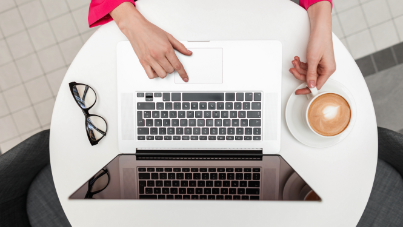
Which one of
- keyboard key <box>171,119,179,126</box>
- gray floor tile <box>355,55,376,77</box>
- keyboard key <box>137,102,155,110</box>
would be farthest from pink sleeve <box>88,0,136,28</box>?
gray floor tile <box>355,55,376,77</box>

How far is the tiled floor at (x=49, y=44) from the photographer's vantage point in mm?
1591

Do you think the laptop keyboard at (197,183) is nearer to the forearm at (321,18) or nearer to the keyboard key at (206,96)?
the keyboard key at (206,96)

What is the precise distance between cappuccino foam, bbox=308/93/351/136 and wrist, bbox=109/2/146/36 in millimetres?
650

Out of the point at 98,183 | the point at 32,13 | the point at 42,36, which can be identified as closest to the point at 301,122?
the point at 98,183

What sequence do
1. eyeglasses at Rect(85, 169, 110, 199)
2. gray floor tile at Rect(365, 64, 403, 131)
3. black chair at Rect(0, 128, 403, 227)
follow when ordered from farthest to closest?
gray floor tile at Rect(365, 64, 403, 131), black chair at Rect(0, 128, 403, 227), eyeglasses at Rect(85, 169, 110, 199)

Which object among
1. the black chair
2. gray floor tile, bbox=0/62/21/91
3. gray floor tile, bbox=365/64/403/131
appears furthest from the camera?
gray floor tile, bbox=0/62/21/91

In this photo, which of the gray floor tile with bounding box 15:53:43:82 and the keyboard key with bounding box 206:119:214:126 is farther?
the gray floor tile with bounding box 15:53:43:82

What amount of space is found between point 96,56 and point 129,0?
23 centimetres

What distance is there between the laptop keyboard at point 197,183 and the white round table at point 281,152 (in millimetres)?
105

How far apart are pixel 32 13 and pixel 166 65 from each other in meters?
1.45

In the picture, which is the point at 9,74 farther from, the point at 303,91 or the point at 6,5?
the point at 303,91

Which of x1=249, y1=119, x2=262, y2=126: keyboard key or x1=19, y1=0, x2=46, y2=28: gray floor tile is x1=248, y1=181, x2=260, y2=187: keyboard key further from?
x1=19, y1=0, x2=46, y2=28: gray floor tile

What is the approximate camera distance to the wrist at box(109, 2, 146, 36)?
2.68 feet

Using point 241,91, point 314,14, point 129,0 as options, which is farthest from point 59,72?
point 314,14
